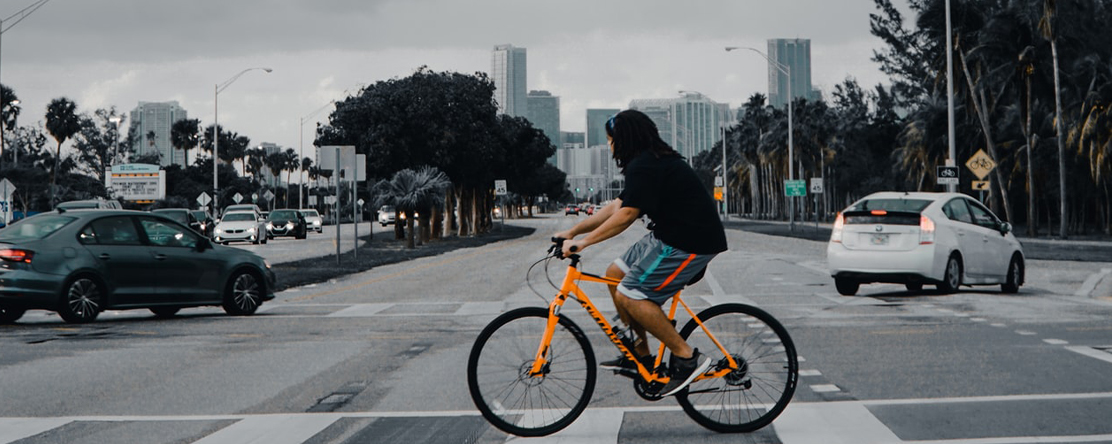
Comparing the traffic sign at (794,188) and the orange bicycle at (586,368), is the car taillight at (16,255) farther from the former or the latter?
the traffic sign at (794,188)

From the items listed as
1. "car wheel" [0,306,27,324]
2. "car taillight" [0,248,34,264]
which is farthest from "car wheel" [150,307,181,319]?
"car taillight" [0,248,34,264]

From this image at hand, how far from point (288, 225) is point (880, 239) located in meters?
43.2

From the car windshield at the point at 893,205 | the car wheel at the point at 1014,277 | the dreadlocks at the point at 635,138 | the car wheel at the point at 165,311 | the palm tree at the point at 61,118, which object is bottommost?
the car wheel at the point at 165,311

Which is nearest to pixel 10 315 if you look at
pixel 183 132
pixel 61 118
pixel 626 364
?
pixel 626 364

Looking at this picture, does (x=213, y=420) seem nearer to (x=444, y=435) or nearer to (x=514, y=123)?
(x=444, y=435)

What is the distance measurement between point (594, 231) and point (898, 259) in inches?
432

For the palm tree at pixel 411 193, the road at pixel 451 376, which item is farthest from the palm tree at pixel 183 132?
the road at pixel 451 376

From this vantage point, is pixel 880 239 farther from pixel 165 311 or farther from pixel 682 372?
pixel 682 372

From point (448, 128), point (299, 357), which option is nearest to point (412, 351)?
point (299, 357)

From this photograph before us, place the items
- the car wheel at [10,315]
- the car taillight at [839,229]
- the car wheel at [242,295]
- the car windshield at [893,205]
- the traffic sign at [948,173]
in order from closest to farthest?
the car wheel at [10,315] < the car wheel at [242,295] < the car windshield at [893,205] < the car taillight at [839,229] < the traffic sign at [948,173]

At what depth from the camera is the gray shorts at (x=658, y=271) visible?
241 inches

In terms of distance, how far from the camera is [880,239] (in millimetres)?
16531

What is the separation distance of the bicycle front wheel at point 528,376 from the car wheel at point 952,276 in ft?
37.7

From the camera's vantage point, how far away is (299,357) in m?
10.3
